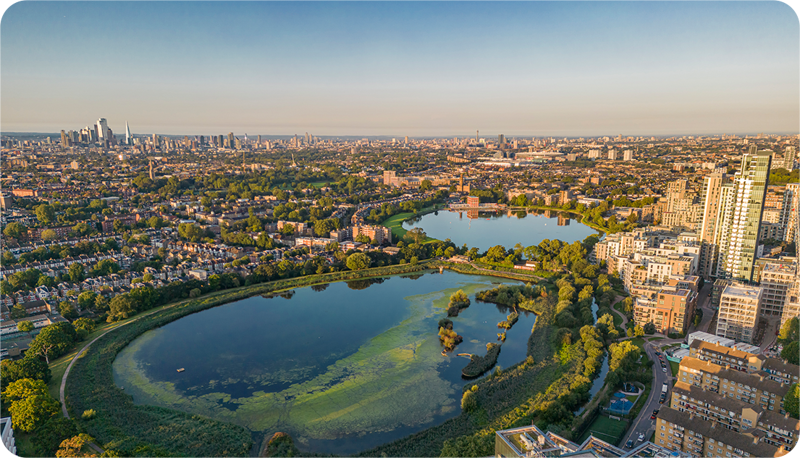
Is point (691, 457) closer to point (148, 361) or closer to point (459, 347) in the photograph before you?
point (459, 347)

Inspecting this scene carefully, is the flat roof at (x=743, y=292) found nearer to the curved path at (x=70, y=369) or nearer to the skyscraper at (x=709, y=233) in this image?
the skyscraper at (x=709, y=233)

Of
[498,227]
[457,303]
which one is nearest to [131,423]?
[457,303]

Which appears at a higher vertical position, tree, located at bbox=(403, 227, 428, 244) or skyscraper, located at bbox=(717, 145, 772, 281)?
skyscraper, located at bbox=(717, 145, 772, 281)

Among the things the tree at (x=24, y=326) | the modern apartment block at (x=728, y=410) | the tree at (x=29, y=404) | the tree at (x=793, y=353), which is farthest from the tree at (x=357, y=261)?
the tree at (x=793, y=353)

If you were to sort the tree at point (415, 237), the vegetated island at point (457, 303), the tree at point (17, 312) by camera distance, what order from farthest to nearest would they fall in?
the tree at point (415, 237), the vegetated island at point (457, 303), the tree at point (17, 312)

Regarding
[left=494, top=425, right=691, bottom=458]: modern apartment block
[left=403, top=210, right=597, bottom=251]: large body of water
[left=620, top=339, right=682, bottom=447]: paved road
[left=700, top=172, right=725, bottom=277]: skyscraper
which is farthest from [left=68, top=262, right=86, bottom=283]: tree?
[left=700, top=172, right=725, bottom=277]: skyscraper

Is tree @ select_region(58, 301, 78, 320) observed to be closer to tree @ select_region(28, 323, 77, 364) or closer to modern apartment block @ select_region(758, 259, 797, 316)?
tree @ select_region(28, 323, 77, 364)
